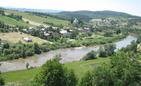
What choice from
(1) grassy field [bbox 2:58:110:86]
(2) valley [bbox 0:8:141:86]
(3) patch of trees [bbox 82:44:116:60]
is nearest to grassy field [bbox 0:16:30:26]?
(2) valley [bbox 0:8:141:86]

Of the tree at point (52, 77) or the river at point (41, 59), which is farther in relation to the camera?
the river at point (41, 59)

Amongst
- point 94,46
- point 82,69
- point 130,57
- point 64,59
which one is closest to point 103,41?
point 94,46

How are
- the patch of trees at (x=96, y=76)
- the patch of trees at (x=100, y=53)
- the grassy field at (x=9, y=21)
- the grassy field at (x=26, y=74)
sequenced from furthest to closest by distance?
1. the grassy field at (x=9, y=21)
2. the patch of trees at (x=100, y=53)
3. the grassy field at (x=26, y=74)
4. the patch of trees at (x=96, y=76)

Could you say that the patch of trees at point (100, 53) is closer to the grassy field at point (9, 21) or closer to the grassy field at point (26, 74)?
the grassy field at point (26, 74)

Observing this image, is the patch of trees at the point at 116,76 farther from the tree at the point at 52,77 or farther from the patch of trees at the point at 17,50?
the patch of trees at the point at 17,50

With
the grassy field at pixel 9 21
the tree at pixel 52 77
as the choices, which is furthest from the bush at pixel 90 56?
the grassy field at pixel 9 21

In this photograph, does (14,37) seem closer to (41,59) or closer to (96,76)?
(41,59)

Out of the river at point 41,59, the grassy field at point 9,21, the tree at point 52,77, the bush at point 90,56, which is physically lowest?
the river at point 41,59

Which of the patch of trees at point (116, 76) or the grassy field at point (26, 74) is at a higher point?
the patch of trees at point (116, 76)

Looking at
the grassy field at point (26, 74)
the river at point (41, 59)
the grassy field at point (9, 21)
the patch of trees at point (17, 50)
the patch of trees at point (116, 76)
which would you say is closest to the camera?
the patch of trees at point (116, 76)

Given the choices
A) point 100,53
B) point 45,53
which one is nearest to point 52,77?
point 100,53

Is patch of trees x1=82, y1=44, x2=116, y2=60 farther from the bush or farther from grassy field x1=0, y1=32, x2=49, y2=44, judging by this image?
grassy field x1=0, y1=32, x2=49, y2=44
